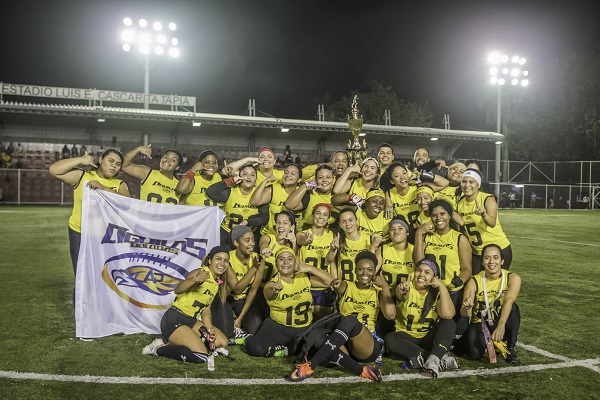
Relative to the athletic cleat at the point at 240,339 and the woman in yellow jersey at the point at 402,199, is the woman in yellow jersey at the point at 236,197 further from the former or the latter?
the woman in yellow jersey at the point at 402,199

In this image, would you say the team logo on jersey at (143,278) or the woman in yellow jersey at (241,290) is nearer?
the woman in yellow jersey at (241,290)

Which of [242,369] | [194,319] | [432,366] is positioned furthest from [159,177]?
[432,366]

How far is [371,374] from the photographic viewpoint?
4.45 meters

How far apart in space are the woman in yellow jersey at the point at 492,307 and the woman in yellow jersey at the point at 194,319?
92.3 inches

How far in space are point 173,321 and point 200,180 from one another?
2.20 meters

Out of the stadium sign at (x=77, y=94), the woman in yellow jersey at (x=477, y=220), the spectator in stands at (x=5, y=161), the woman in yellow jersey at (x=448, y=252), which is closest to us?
the woman in yellow jersey at (x=448, y=252)

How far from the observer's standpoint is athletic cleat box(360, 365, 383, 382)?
4.45 meters

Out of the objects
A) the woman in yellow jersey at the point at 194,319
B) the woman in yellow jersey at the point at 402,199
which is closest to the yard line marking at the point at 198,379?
the woman in yellow jersey at the point at 194,319

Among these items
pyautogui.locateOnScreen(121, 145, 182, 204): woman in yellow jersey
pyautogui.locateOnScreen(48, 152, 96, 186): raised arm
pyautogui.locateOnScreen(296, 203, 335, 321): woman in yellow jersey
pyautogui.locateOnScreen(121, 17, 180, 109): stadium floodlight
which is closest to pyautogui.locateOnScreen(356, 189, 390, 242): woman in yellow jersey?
pyautogui.locateOnScreen(296, 203, 335, 321): woman in yellow jersey

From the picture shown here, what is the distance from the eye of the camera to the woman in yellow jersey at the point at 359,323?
455 centimetres

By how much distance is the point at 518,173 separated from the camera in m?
39.8

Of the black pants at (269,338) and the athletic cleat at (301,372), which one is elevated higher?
the black pants at (269,338)

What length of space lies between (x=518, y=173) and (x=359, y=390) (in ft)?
128

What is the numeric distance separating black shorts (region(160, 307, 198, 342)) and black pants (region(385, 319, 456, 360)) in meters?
1.90
